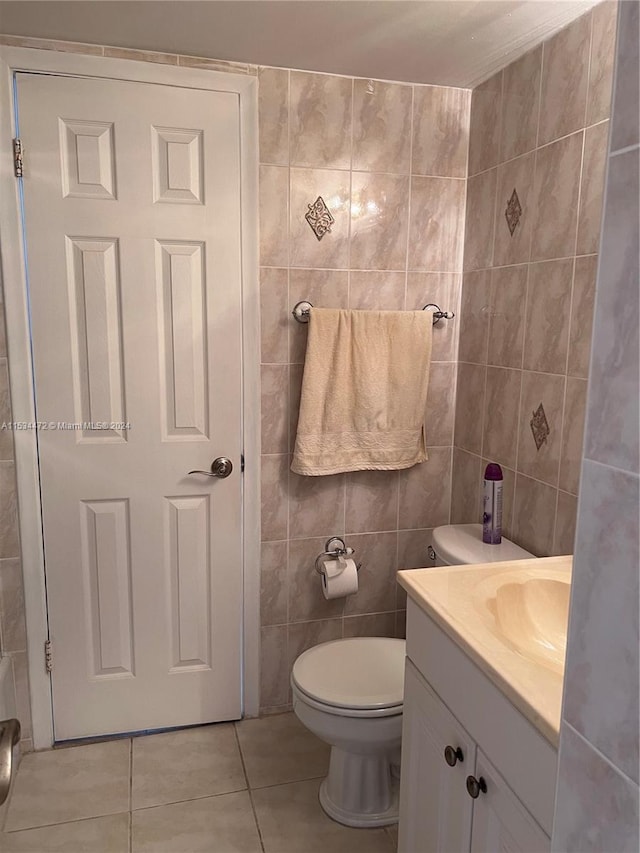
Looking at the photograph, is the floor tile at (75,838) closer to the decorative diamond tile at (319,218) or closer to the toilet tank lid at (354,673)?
the toilet tank lid at (354,673)

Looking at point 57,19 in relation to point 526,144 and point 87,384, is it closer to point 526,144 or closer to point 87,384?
point 87,384

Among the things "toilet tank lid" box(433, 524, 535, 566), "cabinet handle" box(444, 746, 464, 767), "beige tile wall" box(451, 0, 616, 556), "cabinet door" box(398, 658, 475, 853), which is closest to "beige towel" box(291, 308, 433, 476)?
"beige tile wall" box(451, 0, 616, 556)

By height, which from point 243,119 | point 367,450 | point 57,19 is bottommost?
point 367,450

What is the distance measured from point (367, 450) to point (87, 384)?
945mm

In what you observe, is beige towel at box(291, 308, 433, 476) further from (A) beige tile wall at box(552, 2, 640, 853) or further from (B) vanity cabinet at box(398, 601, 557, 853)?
(A) beige tile wall at box(552, 2, 640, 853)

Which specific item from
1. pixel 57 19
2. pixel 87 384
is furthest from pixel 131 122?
pixel 87 384

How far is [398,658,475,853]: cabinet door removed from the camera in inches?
49.4

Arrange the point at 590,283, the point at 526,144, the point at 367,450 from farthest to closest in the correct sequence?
the point at 367,450
the point at 526,144
the point at 590,283

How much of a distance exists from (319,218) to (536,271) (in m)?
0.73

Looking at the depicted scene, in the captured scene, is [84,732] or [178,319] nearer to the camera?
[178,319]

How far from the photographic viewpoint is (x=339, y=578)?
2.28 metres

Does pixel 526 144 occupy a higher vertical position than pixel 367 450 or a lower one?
higher

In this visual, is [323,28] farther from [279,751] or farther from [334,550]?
[279,751]

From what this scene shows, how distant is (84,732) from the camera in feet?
7.52
